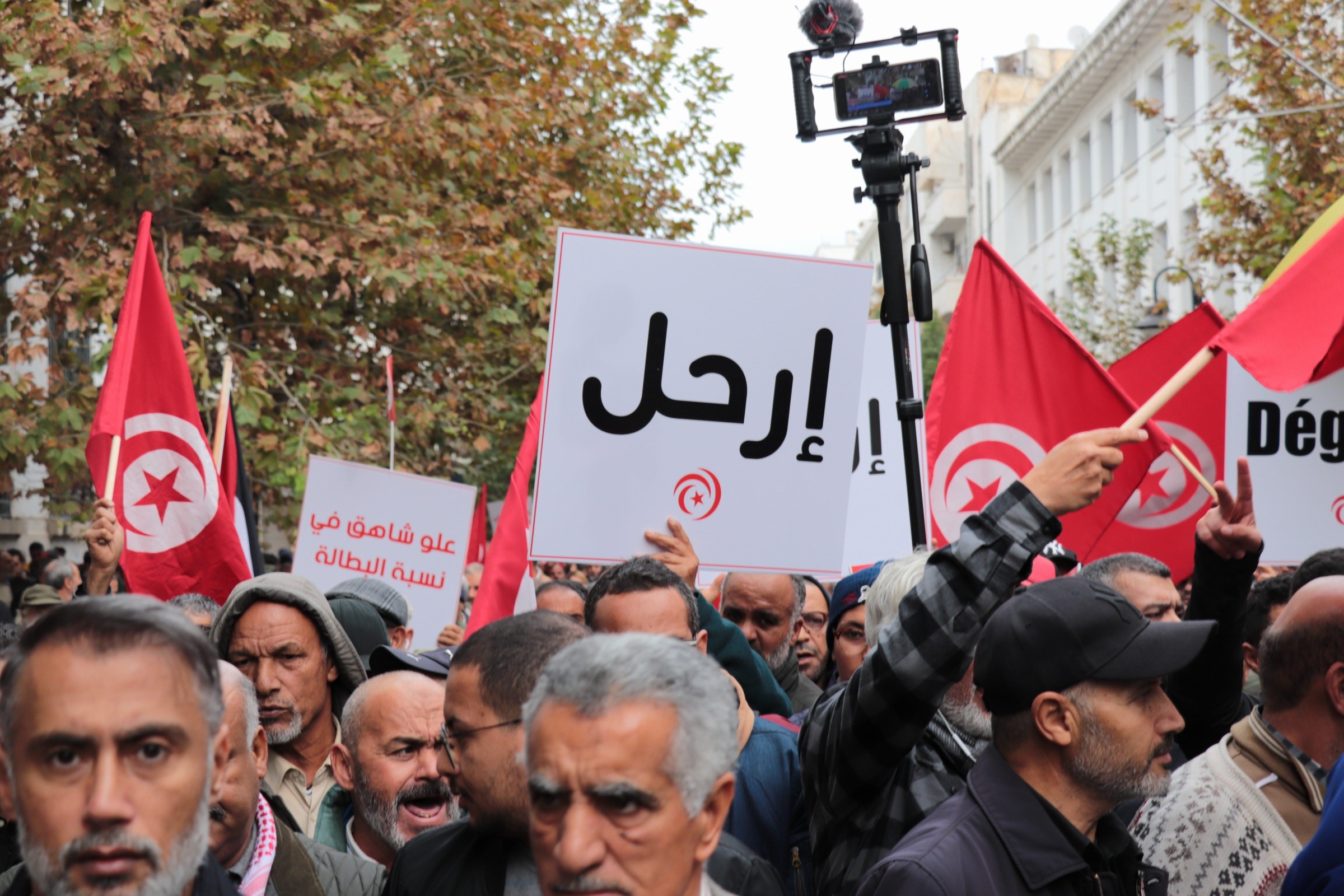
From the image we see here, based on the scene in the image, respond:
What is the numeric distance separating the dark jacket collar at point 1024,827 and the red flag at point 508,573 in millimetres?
3895

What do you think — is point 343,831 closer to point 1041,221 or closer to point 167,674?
point 167,674

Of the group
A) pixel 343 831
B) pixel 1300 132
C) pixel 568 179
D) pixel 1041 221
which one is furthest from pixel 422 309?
pixel 1041 221

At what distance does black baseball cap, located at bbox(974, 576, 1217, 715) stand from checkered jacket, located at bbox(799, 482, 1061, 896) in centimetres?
5

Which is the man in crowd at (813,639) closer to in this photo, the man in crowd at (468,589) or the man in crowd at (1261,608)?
the man in crowd at (1261,608)

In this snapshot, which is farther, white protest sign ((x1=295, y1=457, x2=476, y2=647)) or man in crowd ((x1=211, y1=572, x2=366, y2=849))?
white protest sign ((x1=295, y1=457, x2=476, y2=647))

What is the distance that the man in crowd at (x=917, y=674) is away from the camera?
3.00 m

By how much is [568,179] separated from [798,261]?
10.2 metres

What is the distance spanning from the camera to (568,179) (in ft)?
49.1

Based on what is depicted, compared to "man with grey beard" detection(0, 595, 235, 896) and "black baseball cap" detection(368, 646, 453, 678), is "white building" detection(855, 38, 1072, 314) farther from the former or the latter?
"man with grey beard" detection(0, 595, 235, 896)

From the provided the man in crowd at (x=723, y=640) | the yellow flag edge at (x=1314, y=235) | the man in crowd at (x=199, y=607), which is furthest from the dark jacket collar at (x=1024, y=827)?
the man in crowd at (x=199, y=607)

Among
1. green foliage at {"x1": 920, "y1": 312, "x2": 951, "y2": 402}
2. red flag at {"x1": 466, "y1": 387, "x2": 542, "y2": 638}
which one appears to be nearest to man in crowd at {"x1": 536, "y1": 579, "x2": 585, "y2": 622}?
red flag at {"x1": 466, "y1": 387, "x2": 542, "y2": 638}

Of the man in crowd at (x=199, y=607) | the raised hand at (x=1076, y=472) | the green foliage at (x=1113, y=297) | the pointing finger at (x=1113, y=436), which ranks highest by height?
the green foliage at (x=1113, y=297)

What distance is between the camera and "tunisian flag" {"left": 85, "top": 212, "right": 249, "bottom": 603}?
614 cm

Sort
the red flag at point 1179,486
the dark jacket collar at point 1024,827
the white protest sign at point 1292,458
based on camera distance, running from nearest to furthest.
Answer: the dark jacket collar at point 1024,827, the white protest sign at point 1292,458, the red flag at point 1179,486
